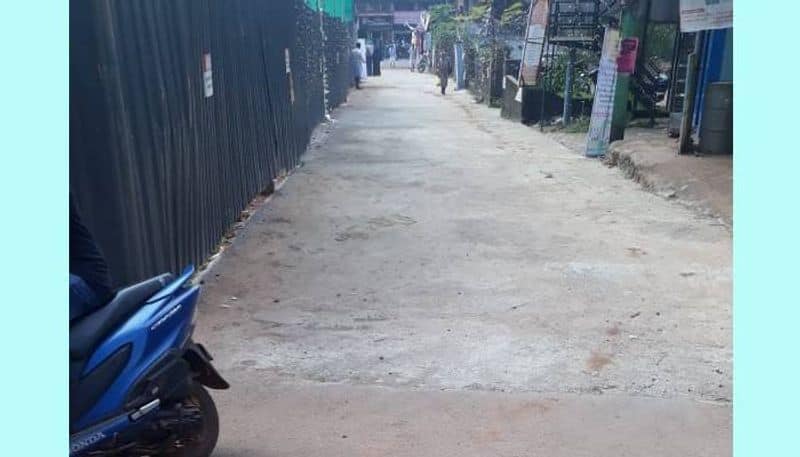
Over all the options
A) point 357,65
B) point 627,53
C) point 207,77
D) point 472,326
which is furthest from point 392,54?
point 472,326

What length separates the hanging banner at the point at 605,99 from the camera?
13.0m

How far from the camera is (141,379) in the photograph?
289cm

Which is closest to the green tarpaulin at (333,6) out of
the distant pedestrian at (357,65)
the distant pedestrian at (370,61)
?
the distant pedestrian at (357,65)

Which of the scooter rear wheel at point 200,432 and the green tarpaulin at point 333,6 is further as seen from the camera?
the green tarpaulin at point 333,6

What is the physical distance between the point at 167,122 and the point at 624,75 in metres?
9.65

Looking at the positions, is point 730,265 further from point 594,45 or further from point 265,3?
point 594,45

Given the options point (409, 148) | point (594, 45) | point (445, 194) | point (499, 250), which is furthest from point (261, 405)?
point (594, 45)

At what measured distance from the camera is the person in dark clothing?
2.92 meters

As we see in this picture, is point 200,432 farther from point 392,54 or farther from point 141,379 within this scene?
point 392,54

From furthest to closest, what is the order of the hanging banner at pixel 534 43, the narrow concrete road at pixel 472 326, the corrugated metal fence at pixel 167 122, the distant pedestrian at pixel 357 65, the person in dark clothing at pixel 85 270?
the distant pedestrian at pixel 357 65, the hanging banner at pixel 534 43, the corrugated metal fence at pixel 167 122, the narrow concrete road at pixel 472 326, the person in dark clothing at pixel 85 270

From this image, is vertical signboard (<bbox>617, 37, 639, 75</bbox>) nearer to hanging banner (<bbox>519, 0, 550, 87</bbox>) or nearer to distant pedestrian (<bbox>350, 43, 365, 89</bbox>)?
hanging banner (<bbox>519, 0, 550, 87</bbox>)

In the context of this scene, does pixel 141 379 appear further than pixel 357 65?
No

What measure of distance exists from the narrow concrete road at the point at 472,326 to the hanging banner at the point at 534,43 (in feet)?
28.3

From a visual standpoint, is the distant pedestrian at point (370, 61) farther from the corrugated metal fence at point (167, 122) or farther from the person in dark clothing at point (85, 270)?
the person in dark clothing at point (85, 270)
